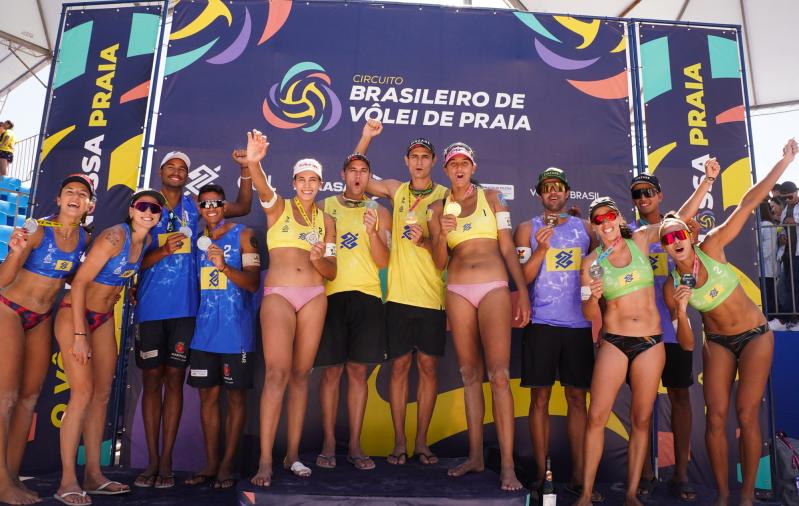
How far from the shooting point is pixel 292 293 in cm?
416

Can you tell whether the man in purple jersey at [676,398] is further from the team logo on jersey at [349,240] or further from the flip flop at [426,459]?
the team logo on jersey at [349,240]

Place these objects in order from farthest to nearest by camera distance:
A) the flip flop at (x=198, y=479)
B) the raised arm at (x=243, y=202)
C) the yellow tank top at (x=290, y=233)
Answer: the raised arm at (x=243, y=202) → the flip flop at (x=198, y=479) → the yellow tank top at (x=290, y=233)

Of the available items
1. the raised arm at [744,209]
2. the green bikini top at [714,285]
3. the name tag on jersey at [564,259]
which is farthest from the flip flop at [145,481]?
A: the raised arm at [744,209]

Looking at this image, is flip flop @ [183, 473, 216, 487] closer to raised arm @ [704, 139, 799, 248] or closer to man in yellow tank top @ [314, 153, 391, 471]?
man in yellow tank top @ [314, 153, 391, 471]

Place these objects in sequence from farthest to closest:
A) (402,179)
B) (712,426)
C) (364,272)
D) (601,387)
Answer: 1. (402,179)
2. (364,272)
3. (712,426)
4. (601,387)

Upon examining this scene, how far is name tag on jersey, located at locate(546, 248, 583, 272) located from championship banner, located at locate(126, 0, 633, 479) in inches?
46.8

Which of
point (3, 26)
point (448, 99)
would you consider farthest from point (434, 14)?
point (3, 26)

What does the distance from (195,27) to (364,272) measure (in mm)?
3396

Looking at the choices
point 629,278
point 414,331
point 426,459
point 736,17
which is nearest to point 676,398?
point 629,278

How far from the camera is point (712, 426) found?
4.20m

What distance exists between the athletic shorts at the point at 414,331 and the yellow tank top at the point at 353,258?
0.88 feet

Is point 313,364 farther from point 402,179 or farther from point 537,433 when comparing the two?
point 402,179

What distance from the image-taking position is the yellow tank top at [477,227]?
4.38 meters

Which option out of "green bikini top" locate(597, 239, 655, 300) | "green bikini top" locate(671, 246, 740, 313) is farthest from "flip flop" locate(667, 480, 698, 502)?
"green bikini top" locate(597, 239, 655, 300)
